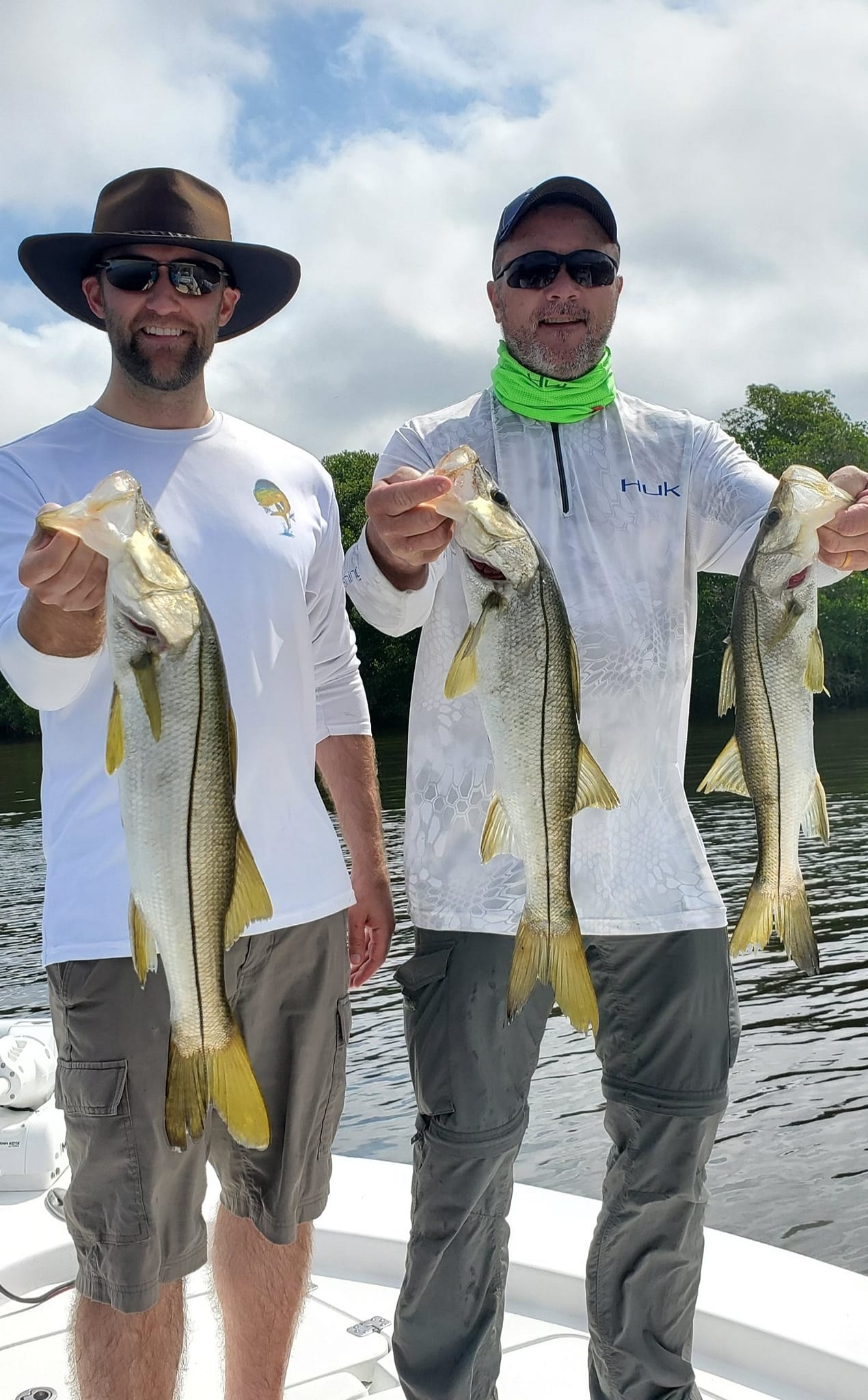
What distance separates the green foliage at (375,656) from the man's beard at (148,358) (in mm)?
32491

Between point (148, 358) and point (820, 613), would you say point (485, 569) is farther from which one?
point (820, 613)

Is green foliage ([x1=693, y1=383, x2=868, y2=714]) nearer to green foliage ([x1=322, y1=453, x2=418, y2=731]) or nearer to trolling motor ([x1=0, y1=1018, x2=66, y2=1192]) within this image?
green foliage ([x1=322, y1=453, x2=418, y2=731])

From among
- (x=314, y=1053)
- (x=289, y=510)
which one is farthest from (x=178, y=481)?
(x=314, y=1053)

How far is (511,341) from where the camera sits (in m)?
3.70

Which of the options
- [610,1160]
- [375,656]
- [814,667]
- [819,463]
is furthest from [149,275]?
[819,463]

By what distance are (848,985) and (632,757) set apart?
12.3 m

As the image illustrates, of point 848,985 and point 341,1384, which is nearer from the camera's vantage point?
point 341,1384

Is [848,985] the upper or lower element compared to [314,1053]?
lower

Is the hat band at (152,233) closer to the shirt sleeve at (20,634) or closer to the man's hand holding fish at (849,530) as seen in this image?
the shirt sleeve at (20,634)

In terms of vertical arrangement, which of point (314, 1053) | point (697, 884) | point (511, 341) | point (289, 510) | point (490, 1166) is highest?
point (511, 341)

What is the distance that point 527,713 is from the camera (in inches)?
114

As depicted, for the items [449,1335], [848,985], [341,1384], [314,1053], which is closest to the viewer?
[449,1335]

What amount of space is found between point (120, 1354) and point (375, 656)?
42.6 metres

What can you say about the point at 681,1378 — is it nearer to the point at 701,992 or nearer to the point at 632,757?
the point at 701,992
